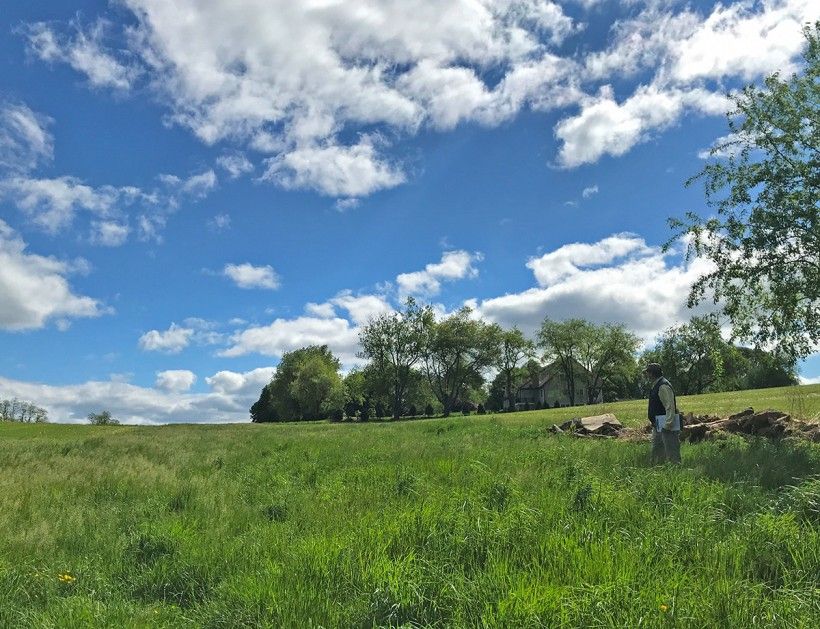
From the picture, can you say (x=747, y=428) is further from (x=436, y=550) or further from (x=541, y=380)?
(x=541, y=380)

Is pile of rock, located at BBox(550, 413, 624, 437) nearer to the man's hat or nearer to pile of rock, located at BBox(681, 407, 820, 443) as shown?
pile of rock, located at BBox(681, 407, 820, 443)

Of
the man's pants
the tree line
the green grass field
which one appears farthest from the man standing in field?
the tree line

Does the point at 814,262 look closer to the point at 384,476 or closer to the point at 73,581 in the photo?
the point at 384,476

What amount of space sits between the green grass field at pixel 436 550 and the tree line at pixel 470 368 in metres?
86.5

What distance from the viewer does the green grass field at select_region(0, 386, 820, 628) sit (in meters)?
4.43

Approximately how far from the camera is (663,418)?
38.7ft

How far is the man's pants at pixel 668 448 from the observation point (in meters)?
11.6

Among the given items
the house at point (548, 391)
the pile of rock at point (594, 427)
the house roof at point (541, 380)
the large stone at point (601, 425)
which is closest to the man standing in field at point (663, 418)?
the pile of rock at point (594, 427)

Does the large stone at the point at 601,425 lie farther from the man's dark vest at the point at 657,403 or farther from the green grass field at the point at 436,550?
the green grass field at the point at 436,550

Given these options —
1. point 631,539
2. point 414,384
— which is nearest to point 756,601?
point 631,539

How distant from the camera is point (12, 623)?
4926 millimetres

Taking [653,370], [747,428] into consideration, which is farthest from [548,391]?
[653,370]

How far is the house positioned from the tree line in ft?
22.0

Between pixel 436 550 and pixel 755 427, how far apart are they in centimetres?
1526
